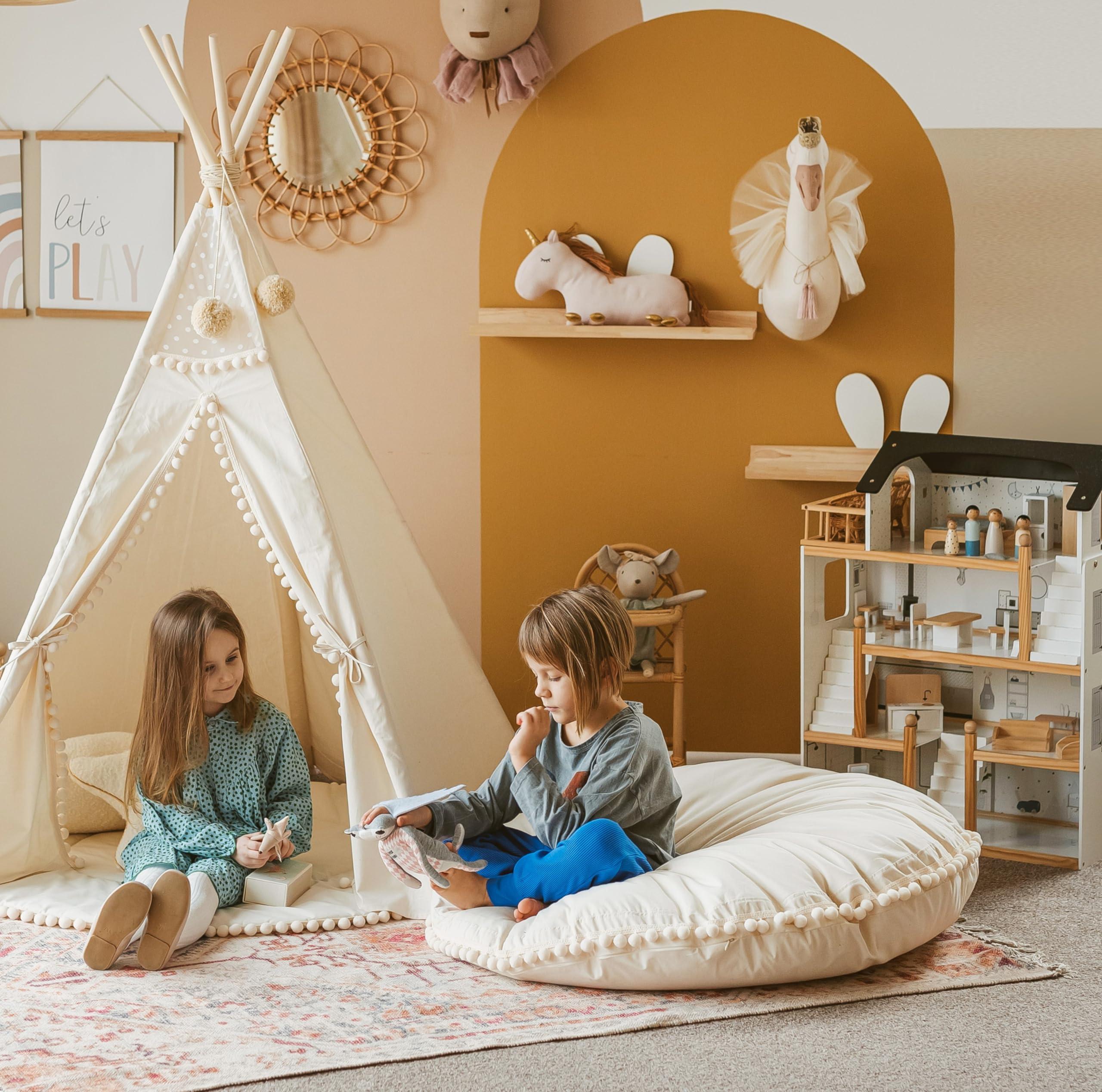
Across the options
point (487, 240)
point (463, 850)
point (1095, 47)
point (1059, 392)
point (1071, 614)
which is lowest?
point (463, 850)

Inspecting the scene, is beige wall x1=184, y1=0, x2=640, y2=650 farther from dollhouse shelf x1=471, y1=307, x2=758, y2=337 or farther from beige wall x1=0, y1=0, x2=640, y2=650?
dollhouse shelf x1=471, y1=307, x2=758, y2=337

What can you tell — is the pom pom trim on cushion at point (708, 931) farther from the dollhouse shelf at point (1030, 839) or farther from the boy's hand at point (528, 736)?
the dollhouse shelf at point (1030, 839)

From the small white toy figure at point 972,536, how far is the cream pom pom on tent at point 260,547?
1240 mm

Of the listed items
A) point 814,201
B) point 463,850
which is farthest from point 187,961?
point 814,201

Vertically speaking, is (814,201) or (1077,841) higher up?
(814,201)

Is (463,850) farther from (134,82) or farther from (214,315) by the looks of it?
(134,82)

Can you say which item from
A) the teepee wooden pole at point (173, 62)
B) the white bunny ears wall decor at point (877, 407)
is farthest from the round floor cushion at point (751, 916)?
the teepee wooden pole at point (173, 62)

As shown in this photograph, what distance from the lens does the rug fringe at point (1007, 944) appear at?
7.07ft

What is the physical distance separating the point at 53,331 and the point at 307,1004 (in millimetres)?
2436

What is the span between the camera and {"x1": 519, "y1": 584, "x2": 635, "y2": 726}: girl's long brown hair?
211 centimetres

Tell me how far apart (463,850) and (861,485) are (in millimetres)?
1320

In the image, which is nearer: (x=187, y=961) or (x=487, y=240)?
(x=187, y=961)

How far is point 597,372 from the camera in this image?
3.48 meters

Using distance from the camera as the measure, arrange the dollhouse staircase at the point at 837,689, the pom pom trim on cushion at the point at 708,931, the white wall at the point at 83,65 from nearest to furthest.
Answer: the pom pom trim on cushion at the point at 708,931, the dollhouse staircase at the point at 837,689, the white wall at the point at 83,65
